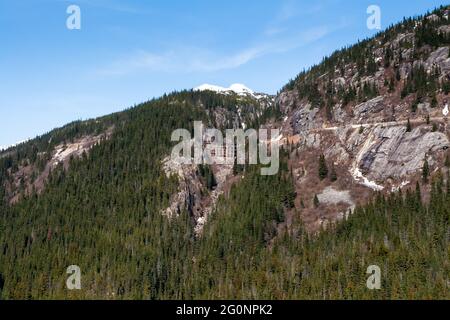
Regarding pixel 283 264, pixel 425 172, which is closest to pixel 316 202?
pixel 425 172

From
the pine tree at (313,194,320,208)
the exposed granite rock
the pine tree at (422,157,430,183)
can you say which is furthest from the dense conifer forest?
the exposed granite rock

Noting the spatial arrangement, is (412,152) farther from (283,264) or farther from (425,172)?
(283,264)

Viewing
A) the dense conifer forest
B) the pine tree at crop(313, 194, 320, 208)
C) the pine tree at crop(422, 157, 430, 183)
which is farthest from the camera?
the pine tree at crop(313, 194, 320, 208)

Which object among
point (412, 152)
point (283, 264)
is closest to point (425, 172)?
point (412, 152)

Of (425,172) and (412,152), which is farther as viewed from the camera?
(412,152)

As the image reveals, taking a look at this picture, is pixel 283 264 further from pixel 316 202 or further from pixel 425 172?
pixel 425 172

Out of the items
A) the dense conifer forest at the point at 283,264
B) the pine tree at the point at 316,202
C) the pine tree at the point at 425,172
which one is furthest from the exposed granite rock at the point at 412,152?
the pine tree at the point at 316,202

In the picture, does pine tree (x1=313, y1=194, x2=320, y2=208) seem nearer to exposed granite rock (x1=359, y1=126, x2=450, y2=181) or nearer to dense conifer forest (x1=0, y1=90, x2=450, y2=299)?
dense conifer forest (x1=0, y1=90, x2=450, y2=299)

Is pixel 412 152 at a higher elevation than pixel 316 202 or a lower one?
higher

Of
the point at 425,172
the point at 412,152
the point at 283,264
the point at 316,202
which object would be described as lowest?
the point at 283,264

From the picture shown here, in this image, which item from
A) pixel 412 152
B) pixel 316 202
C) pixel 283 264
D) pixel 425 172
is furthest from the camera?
pixel 316 202

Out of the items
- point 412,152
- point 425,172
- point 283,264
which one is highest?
point 412,152

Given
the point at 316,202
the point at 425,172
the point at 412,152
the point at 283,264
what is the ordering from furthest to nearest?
1. the point at 316,202
2. the point at 412,152
3. the point at 425,172
4. the point at 283,264

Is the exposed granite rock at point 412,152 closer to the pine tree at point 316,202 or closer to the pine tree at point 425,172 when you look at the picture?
the pine tree at point 425,172
